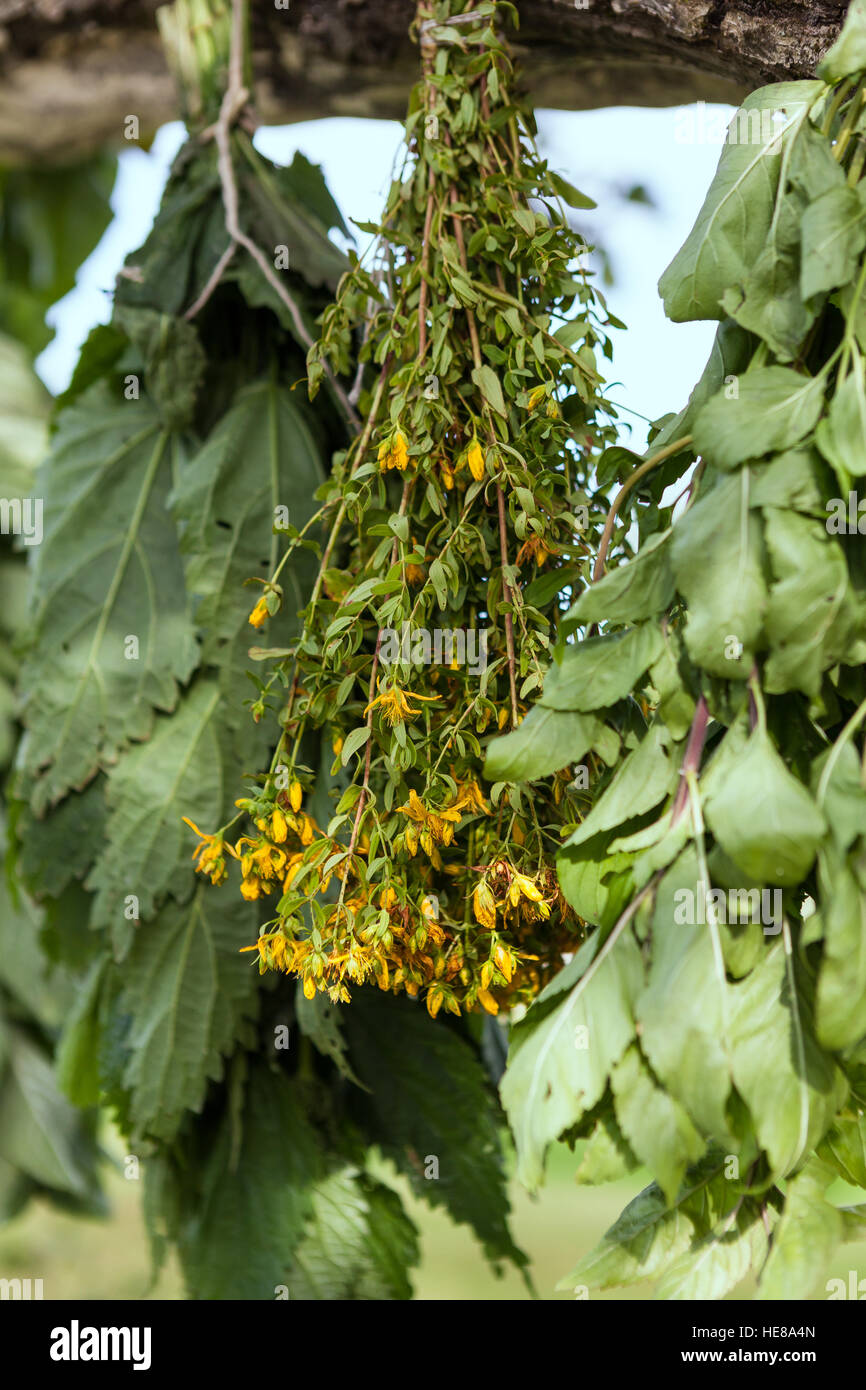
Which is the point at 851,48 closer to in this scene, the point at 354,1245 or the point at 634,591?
the point at 634,591

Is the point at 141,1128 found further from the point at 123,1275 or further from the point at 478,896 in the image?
the point at 123,1275

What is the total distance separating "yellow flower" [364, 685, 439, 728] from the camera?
0.42 metres

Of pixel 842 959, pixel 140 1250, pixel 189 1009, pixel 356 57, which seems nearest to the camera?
pixel 842 959

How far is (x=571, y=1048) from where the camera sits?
354 millimetres

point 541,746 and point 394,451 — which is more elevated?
point 394,451

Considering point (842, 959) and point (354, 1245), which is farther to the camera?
point (354, 1245)

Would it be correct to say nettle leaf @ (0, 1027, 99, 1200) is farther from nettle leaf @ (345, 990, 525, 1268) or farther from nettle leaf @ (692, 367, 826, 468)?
nettle leaf @ (692, 367, 826, 468)

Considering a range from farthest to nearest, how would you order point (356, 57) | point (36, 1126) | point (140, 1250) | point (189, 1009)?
point (140, 1250)
point (36, 1126)
point (356, 57)
point (189, 1009)

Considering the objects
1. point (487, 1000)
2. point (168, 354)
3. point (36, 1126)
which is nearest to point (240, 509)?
point (168, 354)

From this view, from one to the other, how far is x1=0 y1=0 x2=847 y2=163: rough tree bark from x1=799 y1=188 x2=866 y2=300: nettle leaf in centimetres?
21

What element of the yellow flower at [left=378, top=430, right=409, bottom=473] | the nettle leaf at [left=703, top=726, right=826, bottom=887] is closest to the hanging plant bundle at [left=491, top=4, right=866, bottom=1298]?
the nettle leaf at [left=703, top=726, right=826, bottom=887]

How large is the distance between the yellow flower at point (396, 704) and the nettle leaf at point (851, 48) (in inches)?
10.0

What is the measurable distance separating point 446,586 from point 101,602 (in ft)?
0.90
